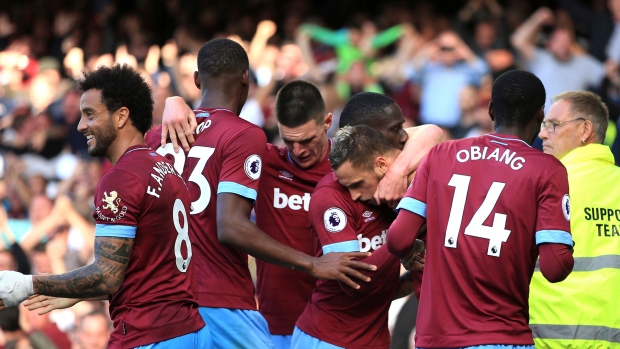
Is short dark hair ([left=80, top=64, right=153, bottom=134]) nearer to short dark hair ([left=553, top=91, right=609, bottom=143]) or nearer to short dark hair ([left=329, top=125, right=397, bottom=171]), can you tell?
short dark hair ([left=329, top=125, right=397, bottom=171])

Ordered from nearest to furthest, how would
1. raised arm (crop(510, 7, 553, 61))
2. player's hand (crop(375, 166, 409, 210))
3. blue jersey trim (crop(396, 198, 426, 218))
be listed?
1. blue jersey trim (crop(396, 198, 426, 218))
2. player's hand (crop(375, 166, 409, 210))
3. raised arm (crop(510, 7, 553, 61))

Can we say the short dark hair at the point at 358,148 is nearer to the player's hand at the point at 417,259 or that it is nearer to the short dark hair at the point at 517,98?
the player's hand at the point at 417,259

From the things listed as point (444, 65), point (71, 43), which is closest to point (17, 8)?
point (71, 43)

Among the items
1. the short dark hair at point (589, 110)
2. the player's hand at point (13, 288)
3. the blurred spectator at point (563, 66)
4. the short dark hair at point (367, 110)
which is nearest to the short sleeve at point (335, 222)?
the short dark hair at point (367, 110)

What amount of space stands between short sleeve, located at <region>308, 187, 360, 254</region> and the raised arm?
641 centimetres

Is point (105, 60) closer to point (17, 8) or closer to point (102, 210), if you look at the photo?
point (17, 8)

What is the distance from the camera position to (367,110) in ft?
18.7

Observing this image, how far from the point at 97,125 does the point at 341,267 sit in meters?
1.46

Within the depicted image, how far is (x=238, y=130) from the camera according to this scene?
5.48 metres

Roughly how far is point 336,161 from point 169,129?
41.7 inches

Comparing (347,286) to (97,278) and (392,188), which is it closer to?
(392,188)

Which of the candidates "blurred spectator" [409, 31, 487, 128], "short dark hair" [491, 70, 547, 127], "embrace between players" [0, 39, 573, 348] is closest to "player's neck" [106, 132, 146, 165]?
"embrace between players" [0, 39, 573, 348]

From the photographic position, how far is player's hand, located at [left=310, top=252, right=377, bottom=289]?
5160 millimetres

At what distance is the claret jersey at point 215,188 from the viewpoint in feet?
17.9
